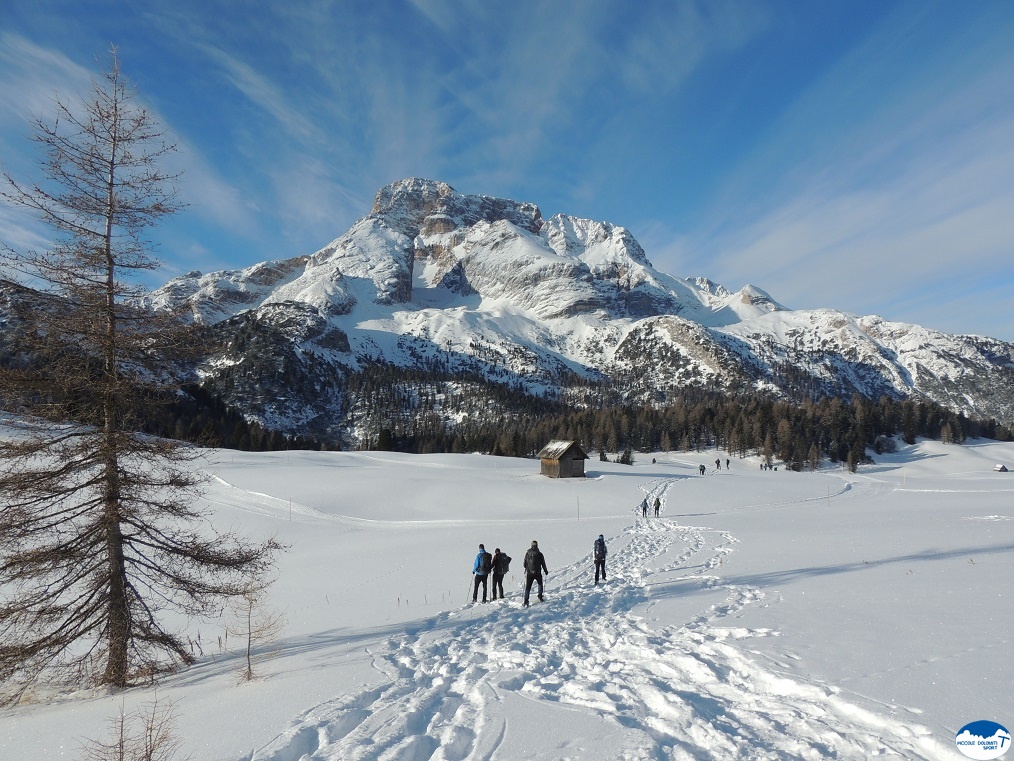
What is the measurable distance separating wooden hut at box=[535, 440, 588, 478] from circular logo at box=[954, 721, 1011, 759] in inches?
2029

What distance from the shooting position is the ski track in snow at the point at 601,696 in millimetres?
5633

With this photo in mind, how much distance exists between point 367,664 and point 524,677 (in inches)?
116

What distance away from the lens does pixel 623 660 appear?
875 cm

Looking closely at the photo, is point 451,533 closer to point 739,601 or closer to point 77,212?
point 739,601

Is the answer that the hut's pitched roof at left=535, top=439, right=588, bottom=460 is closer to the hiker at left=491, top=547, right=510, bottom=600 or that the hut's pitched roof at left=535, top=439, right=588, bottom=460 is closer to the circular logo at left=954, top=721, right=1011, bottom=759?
the hiker at left=491, top=547, right=510, bottom=600

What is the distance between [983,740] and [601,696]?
4.28 m

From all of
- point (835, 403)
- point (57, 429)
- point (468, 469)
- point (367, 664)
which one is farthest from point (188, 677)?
point (835, 403)

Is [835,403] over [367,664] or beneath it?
over

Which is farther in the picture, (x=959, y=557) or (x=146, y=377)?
(x=959, y=557)

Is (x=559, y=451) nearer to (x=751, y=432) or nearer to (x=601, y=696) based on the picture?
(x=601, y=696)

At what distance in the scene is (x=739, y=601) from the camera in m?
12.0

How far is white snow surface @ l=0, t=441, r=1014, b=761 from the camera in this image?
5.87 meters

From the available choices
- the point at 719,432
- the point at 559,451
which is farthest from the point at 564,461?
the point at 719,432

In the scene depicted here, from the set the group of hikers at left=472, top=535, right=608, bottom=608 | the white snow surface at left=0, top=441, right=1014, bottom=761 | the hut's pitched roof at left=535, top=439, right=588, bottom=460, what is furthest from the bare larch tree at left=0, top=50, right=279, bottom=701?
the hut's pitched roof at left=535, top=439, right=588, bottom=460
